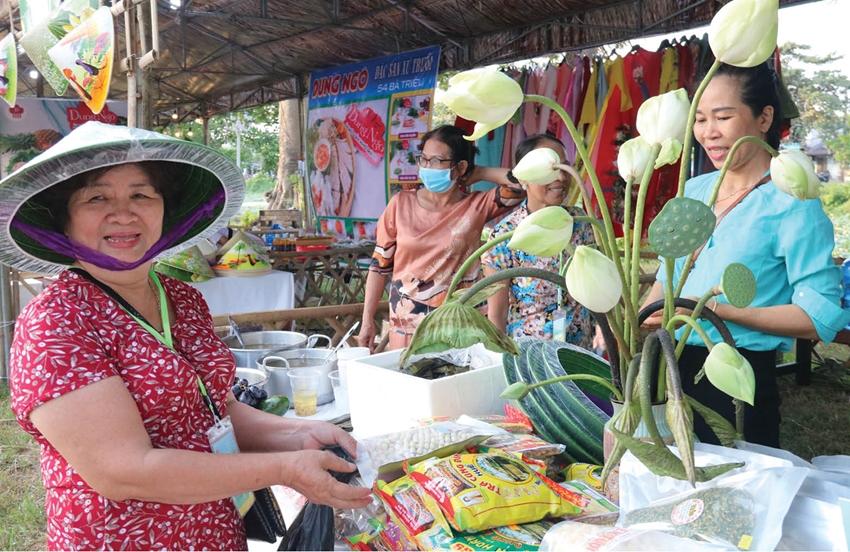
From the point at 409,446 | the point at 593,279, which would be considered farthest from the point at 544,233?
the point at 409,446

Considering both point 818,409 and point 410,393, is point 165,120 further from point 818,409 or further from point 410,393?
point 410,393

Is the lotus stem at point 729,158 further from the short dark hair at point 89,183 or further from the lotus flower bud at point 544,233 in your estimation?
the short dark hair at point 89,183

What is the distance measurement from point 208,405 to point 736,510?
37.2 inches

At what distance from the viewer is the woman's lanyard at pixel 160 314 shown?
1221 mm

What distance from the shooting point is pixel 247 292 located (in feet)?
15.3

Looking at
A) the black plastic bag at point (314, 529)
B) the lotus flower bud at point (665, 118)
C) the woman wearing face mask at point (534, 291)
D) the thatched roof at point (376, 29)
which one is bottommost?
the black plastic bag at point (314, 529)

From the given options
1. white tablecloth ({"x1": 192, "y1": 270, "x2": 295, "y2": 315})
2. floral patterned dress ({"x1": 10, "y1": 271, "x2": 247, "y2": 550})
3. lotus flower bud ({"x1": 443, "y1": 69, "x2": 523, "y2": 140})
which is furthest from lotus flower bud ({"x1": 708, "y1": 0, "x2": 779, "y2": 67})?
white tablecloth ({"x1": 192, "y1": 270, "x2": 295, "y2": 315})

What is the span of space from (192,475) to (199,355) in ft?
1.10

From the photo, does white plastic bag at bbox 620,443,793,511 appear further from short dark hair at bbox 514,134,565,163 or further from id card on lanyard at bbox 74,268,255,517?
short dark hair at bbox 514,134,565,163

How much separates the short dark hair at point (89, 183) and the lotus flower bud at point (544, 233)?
855mm

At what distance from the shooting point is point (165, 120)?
14070 mm

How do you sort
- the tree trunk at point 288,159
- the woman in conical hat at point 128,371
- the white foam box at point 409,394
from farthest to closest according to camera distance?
the tree trunk at point 288,159 < the white foam box at point 409,394 < the woman in conical hat at point 128,371

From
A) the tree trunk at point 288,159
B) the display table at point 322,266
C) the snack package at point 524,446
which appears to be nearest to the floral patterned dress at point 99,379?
the snack package at point 524,446

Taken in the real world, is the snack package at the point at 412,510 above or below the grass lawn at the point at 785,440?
above
